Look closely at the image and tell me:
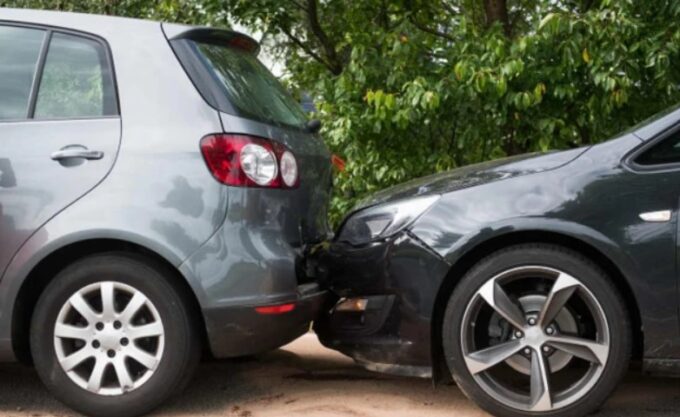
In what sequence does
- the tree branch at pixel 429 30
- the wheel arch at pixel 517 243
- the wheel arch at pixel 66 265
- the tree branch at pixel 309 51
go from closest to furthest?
the wheel arch at pixel 517 243 < the wheel arch at pixel 66 265 < the tree branch at pixel 429 30 < the tree branch at pixel 309 51

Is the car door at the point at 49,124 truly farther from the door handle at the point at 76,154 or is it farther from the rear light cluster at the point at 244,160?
the rear light cluster at the point at 244,160

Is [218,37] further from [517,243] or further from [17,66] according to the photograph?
A: [517,243]

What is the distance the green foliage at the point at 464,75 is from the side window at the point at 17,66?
9.28ft

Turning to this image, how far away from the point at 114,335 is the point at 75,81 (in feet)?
3.76

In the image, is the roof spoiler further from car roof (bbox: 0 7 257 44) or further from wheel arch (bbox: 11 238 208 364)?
wheel arch (bbox: 11 238 208 364)

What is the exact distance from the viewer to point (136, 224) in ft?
12.0

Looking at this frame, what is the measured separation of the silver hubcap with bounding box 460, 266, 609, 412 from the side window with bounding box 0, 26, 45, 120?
7.18 feet

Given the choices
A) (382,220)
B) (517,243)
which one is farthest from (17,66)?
(517,243)

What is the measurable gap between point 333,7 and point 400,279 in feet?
14.6

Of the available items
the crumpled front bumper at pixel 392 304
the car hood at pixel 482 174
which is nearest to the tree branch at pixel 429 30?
the car hood at pixel 482 174

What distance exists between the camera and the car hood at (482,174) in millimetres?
3809

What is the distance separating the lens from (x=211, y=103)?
3.81 meters

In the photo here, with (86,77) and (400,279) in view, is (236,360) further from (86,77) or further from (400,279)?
(86,77)

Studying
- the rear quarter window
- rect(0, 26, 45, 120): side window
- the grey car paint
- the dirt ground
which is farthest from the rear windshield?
the dirt ground
